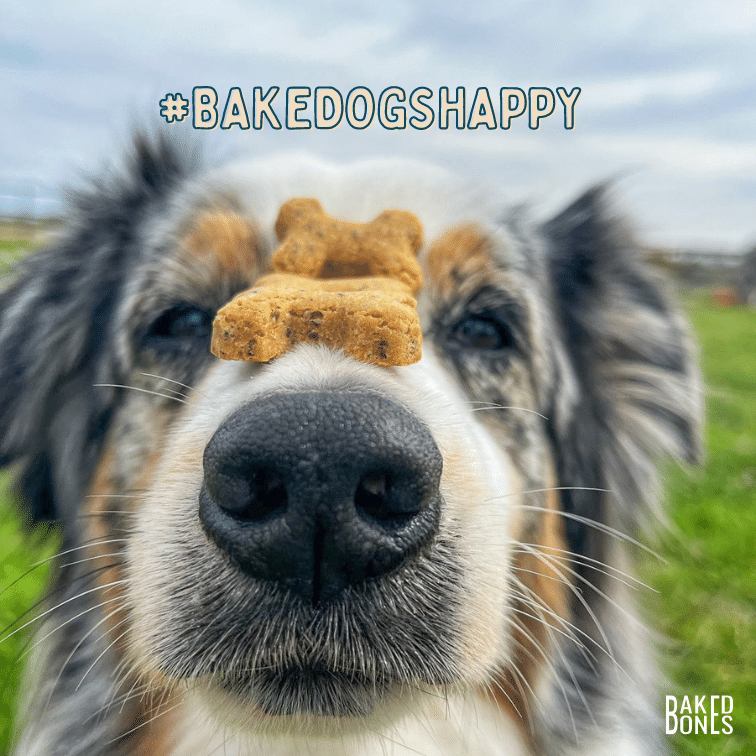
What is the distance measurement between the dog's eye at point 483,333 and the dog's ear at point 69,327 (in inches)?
45.0

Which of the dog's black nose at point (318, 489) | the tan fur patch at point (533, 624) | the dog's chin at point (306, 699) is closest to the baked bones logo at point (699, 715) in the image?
the tan fur patch at point (533, 624)

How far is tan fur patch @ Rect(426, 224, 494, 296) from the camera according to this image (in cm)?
227

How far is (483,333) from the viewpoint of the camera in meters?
2.38

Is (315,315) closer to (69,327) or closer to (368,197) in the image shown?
(368,197)

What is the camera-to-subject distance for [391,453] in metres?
1.47

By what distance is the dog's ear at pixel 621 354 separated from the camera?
2859 mm

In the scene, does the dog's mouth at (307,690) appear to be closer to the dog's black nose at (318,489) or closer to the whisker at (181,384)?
the dog's black nose at (318,489)

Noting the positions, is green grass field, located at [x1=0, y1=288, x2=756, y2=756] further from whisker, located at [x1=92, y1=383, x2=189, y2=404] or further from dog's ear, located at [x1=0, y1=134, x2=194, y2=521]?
whisker, located at [x1=92, y1=383, x2=189, y2=404]

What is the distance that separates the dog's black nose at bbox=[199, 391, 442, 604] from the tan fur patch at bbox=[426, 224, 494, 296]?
83 cm

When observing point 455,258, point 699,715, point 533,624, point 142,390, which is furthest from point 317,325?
point 699,715

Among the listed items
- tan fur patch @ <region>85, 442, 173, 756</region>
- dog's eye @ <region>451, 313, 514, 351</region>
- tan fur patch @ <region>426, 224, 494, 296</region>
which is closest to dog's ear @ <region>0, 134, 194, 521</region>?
tan fur patch @ <region>85, 442, 173, 756</region>

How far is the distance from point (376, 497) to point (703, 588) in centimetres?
389

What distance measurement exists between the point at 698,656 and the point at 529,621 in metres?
2.10

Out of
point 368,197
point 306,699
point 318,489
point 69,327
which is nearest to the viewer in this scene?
point 318,489
